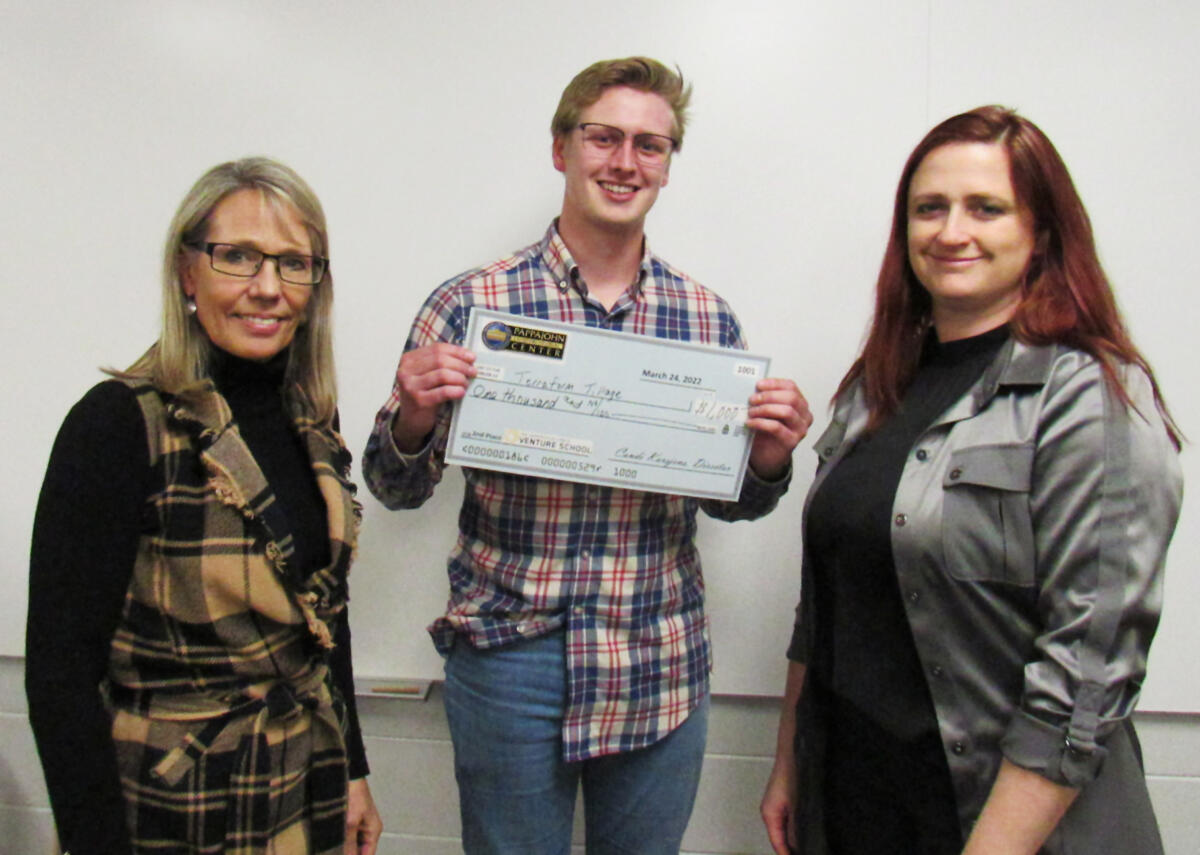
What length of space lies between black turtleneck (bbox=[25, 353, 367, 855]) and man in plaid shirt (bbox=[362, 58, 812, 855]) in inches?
14.1

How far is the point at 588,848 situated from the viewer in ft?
4.37

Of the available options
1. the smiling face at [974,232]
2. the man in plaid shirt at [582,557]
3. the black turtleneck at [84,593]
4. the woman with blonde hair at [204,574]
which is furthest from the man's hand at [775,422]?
the black turtleneck at [84,593]

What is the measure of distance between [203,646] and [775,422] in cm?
83

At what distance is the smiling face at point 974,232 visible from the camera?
948 mm

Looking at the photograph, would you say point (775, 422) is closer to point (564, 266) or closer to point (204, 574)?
point (564, 266)

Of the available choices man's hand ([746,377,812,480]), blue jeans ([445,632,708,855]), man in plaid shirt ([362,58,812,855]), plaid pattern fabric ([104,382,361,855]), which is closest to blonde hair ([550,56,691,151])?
man in plaid shirt ([362,58,812,855])

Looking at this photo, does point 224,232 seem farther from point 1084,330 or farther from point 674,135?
point 1084,330

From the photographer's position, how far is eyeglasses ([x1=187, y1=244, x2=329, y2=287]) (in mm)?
966

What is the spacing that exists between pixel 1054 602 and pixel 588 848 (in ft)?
3.01

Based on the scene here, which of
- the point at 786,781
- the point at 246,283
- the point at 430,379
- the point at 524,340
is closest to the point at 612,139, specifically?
the point at 524,340

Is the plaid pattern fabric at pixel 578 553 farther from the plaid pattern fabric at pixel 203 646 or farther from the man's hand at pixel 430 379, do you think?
the plaid pattern fabric at pixel 203 646

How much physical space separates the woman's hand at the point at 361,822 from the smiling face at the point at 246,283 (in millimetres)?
731

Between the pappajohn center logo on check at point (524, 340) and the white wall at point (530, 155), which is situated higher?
the white wall at point (530, 155)

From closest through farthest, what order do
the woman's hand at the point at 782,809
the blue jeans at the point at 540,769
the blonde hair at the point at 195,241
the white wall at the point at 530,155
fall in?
1. the blonde hair at the point at 195,241
2. the blue jeans at the point at 540,769
3. the woman's hand at the point at 782,809
4. the white wall at the point at 530,155
